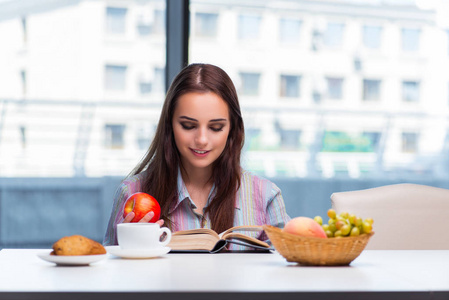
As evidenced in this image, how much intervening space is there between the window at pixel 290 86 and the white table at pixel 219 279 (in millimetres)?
5547

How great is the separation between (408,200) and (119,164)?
377cm

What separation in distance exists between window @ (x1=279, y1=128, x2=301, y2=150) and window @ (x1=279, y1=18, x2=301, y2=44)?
96cm

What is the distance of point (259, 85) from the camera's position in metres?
6.71

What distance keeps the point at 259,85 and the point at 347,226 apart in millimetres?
5602

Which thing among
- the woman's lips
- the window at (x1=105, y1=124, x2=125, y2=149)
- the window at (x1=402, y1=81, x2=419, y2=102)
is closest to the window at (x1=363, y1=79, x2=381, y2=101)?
the window at (x1=402, y1=81, x2=419, y2=102)

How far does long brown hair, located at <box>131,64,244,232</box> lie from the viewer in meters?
1.76

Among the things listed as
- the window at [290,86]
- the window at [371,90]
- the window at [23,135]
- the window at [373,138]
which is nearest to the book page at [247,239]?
the window at [23,135]

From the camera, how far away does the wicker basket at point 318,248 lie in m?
1.13

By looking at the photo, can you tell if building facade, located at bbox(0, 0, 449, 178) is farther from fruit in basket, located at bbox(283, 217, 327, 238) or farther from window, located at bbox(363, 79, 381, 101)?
fruit in basket, located at bbox(283, 217, 327, 238)

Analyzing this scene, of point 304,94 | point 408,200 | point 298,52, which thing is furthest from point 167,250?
point 304,94

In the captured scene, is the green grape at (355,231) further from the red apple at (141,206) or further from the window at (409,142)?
the window at (409,142)

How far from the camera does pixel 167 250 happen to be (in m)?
1.27

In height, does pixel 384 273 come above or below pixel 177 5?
below

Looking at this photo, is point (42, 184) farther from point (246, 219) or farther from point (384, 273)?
point (384, 273)
